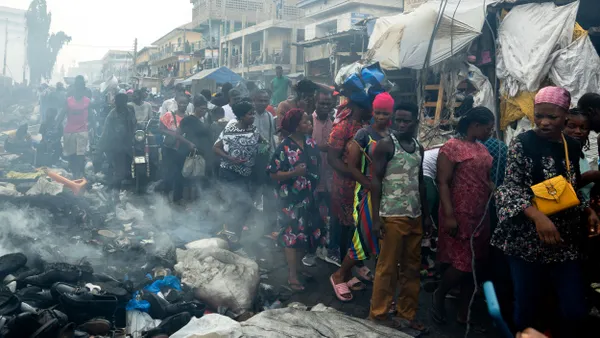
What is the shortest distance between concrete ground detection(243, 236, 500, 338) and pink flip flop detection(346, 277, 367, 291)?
5cm

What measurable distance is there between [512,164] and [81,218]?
6.31m

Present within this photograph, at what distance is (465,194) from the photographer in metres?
4.03

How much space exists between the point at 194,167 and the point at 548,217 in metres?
5.68

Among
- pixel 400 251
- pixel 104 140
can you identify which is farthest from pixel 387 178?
pixel 104 140

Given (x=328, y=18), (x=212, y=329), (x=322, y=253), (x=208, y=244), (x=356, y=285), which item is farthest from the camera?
(x=328, y=18)

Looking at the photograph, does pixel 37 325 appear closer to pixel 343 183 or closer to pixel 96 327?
pixel 96 327

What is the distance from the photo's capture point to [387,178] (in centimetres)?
399

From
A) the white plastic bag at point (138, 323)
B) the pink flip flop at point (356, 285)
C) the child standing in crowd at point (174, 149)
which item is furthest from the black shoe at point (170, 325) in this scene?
the child standing in crowd at point (174, 149)

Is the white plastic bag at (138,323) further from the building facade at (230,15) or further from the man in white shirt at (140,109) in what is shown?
the building facade at (230,15)

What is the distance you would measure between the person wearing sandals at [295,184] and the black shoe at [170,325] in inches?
56.2

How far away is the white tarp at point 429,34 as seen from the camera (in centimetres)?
843

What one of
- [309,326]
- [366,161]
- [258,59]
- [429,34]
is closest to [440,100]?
[429,34]

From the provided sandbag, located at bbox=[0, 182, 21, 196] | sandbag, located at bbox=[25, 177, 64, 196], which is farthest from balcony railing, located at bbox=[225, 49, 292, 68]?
sandbag, located at bbox=[25, 177, 64, 196]

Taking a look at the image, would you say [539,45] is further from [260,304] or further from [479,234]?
[260,304]
